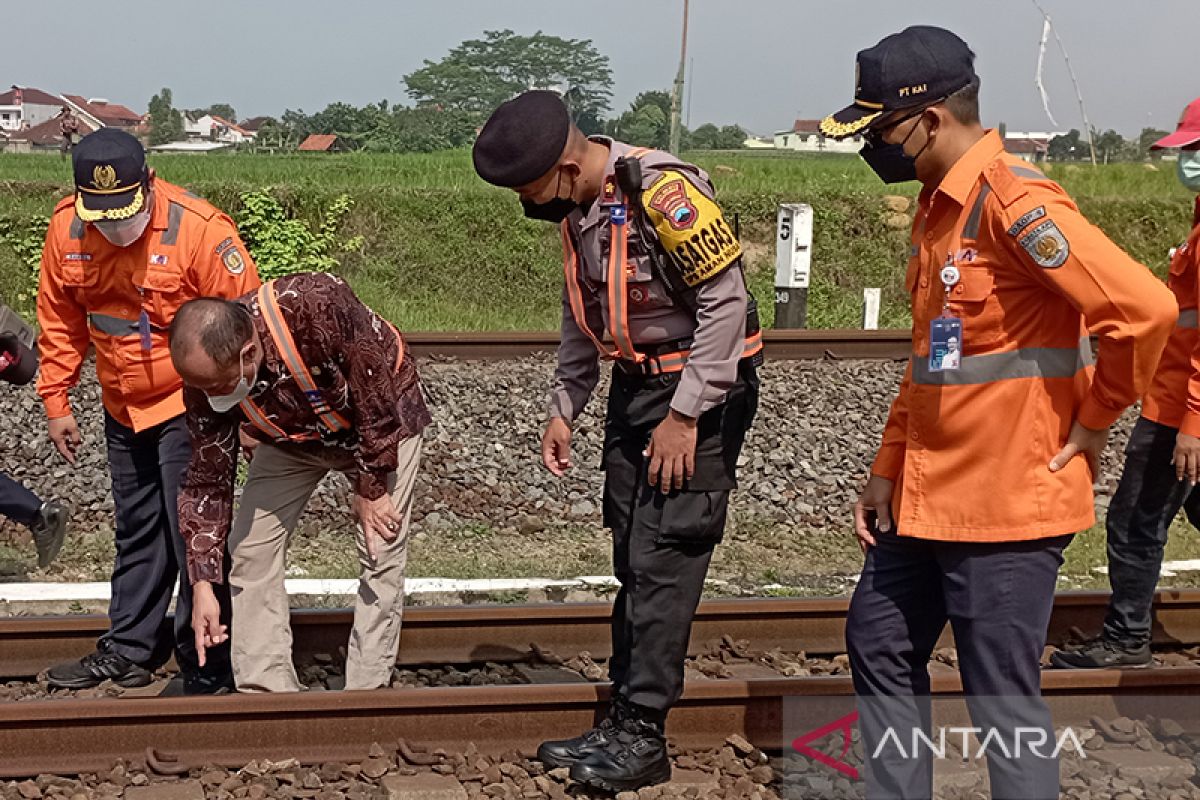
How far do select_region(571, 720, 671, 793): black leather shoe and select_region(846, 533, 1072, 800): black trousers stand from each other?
0.86 metres

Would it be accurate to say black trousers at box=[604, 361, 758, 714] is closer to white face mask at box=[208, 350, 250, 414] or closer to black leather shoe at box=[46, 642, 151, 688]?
white face mask at box=[208, 350, 250, 414]

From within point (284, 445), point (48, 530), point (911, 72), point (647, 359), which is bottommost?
point (48, 530)

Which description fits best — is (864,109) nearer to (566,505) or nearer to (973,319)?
(973,319)

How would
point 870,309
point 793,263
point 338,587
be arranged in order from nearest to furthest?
point 338,587, point 793,263, point 870,309

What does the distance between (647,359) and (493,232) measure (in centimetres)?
1315

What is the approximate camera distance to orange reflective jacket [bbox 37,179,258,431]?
16.7 feet

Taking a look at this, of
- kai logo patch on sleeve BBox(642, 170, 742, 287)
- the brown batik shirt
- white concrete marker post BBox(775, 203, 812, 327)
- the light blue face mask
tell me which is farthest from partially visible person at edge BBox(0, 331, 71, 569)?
white concrete marker post BBox(775, 203, 812, 327)

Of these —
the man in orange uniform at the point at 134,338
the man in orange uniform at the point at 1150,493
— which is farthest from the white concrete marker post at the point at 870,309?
the man in orange uniform at the point at 134,338

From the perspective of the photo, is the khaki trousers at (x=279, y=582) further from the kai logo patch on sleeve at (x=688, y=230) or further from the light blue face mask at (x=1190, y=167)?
the light blue face mask at (x=1190, y=167)

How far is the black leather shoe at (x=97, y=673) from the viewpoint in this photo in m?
5.24

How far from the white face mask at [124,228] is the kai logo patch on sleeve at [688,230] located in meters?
2.03

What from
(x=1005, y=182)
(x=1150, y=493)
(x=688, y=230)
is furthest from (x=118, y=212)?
(x=1150, y=493)

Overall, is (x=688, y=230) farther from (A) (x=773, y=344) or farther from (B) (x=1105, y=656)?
(A) (x=773, y=344)

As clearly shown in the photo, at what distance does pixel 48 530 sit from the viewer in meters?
6.35
